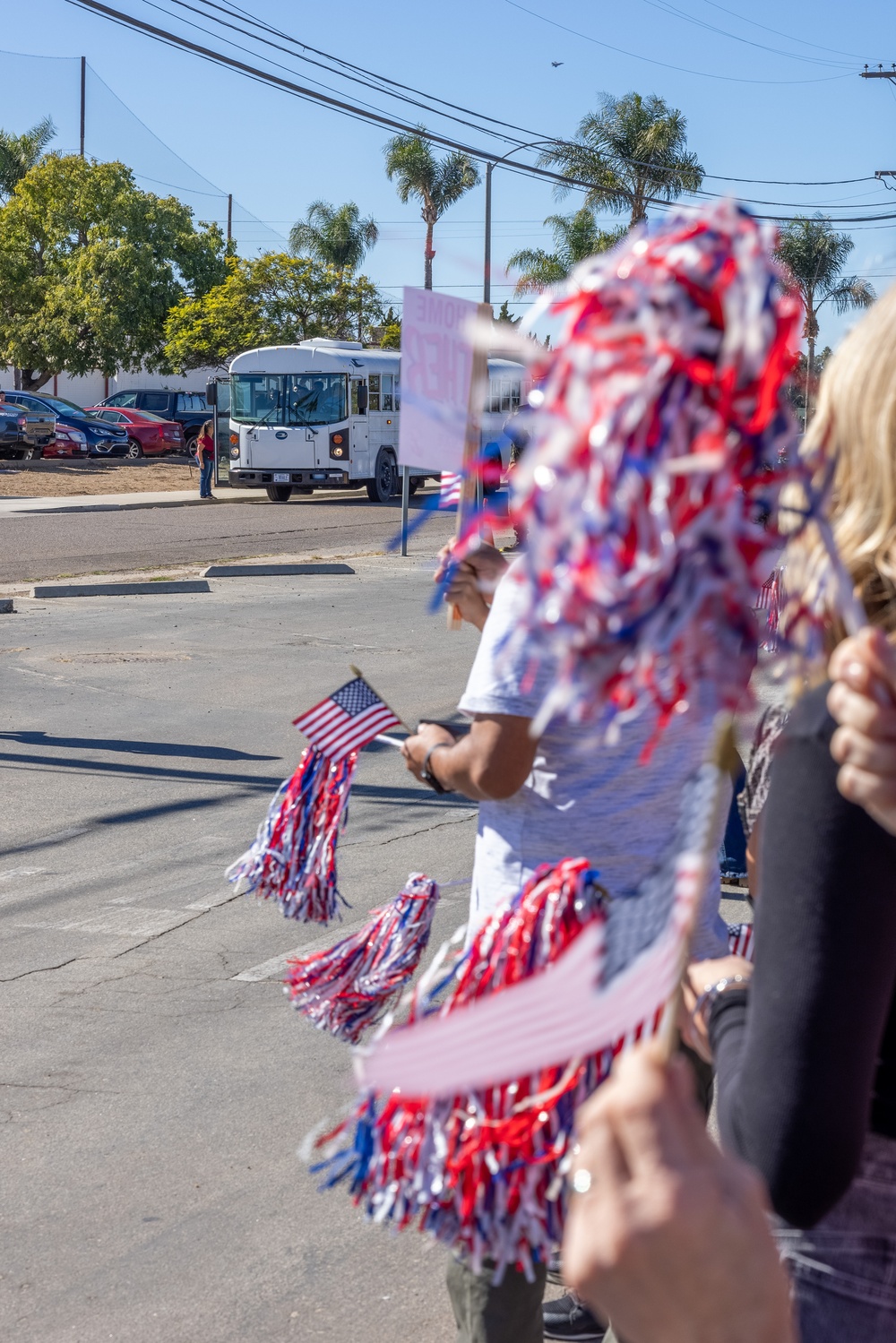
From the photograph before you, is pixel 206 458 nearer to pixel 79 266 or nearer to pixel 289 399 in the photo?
pixel 289 399

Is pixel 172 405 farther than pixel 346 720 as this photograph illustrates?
Yes

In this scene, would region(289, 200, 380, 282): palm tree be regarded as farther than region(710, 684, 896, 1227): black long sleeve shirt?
Yes

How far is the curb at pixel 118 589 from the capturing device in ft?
48.4

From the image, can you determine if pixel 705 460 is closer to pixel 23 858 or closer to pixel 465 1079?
pixel 465 1079

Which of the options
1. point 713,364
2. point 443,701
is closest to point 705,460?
point 713,364

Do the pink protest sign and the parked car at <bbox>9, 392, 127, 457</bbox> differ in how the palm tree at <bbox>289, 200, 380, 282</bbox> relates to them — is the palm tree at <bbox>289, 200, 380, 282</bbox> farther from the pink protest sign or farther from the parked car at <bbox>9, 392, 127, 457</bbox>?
the pink protest sign

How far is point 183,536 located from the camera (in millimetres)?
22031

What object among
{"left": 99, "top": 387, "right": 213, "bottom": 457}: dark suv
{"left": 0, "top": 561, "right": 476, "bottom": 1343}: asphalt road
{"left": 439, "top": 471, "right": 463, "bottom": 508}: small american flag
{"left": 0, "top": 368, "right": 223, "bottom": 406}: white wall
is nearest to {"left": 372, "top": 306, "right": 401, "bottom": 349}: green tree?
{"left": 99, "top": 387, "right": 213, "bottom": 457}: dark suv

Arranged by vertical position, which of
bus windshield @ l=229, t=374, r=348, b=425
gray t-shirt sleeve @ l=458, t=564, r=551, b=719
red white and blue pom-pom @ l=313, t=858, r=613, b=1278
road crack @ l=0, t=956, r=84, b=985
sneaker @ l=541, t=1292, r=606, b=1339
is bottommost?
sneaker @ l=541, t=1292, r=606, b=1339

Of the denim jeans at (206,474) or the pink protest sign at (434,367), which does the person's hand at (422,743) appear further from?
the denim jeans at (206,474)

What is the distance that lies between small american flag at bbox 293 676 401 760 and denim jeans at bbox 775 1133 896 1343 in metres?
1.69

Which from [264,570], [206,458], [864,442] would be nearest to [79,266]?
[206,458]

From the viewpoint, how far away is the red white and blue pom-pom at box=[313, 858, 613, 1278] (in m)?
1.77

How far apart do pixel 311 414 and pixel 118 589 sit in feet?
44.1
